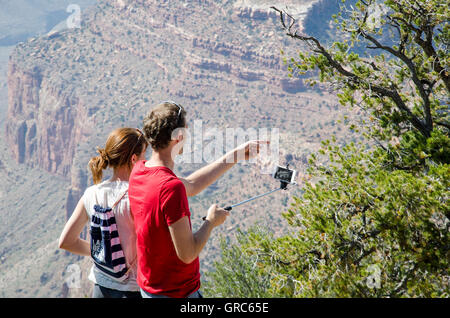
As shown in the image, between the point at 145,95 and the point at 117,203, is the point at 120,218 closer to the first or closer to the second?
the point at 117,203

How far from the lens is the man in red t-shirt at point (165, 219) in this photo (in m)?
2.35

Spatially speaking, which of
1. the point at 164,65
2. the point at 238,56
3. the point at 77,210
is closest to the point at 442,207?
the point at 77,210

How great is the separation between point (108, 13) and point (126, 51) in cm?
1391

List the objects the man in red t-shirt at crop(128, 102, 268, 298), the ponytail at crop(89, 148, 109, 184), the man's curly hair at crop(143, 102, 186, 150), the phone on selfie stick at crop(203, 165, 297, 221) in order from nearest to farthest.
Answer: the man in red t-shirt at crop(128, 102, 268, 298)
the man's curly hair at crop(143, 102, 186, 150)
the ponytail at crop(89, 148, 109, 184)
the phone on selfie stick at crop(203, 165, 297, 221)

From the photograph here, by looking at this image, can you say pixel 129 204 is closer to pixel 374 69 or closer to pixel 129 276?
pixel 129 276

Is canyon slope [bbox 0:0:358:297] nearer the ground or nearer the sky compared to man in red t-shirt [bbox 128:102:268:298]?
nearer the ground

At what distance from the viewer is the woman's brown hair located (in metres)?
2.91

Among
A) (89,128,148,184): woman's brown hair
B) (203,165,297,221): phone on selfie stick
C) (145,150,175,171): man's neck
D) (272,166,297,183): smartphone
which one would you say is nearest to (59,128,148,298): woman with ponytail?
(89,128,148,184): woman's brown hair

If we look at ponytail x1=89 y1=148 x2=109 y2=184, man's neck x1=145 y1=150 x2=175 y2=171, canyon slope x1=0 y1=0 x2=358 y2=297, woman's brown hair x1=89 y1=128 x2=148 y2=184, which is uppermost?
man's neck x1=145 y1=150 x2=175 y2=171

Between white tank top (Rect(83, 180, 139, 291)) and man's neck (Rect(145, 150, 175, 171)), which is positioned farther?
white tank top (Rect(83, 180, 139, 291))

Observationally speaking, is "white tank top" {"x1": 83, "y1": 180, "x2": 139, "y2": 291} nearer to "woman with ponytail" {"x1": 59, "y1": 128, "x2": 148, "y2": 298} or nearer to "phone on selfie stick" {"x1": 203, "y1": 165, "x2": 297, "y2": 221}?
"woman with ponytail" {"x1": 59, "y1": 128, "x2": 148, "y2": 298}

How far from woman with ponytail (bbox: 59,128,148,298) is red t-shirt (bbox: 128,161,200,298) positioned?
0.20 metres

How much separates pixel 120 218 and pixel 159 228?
1.74 ft

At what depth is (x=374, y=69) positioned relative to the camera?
6.80 m
